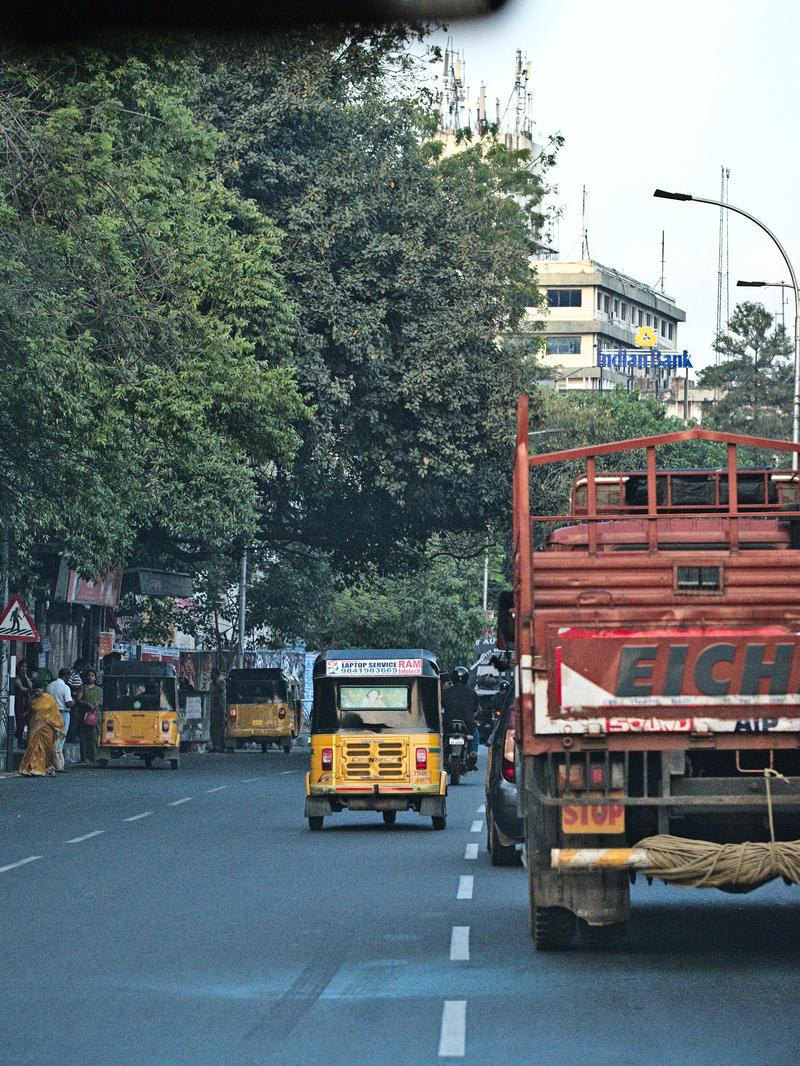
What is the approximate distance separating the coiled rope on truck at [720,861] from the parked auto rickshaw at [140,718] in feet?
103

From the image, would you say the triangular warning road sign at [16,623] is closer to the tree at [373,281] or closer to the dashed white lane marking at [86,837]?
the tree at [373,281]

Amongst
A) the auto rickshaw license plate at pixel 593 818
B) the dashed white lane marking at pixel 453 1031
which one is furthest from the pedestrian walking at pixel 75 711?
the dashed white lane marking at pixel 453 1031

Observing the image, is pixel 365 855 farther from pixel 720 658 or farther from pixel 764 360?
pixel 764 360

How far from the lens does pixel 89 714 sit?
1708 inches

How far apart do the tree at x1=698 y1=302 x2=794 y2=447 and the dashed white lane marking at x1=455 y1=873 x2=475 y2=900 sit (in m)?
109

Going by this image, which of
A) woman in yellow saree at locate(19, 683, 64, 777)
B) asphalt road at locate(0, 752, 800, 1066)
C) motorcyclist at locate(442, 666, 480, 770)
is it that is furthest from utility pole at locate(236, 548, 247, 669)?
asphalt road at locate(0, 752, 800, 1066)

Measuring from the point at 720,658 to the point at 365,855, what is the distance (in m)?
9.34

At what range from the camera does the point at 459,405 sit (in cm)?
4238

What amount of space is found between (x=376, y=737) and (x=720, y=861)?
13095mm

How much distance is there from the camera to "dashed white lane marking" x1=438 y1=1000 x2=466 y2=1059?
9.05 metres

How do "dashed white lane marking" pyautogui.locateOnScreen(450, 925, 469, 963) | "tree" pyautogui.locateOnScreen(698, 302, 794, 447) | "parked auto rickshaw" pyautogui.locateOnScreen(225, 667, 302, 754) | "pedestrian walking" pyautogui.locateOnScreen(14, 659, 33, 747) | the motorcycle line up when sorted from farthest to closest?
"tree" pyautogui.locateOnScreen(698, 302, 794, 447), "parked auto rickshaw" pyautogui.locateOnScreen(225, 667, 302, 754), "pedestrian walking" pyautogui.locateOnScreen(14, 659, 33, 747), the motorcycle, "dashed white lane marking" pyautogui.locateOnScreen(450, 925, 469, 963)

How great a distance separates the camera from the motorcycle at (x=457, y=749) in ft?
111

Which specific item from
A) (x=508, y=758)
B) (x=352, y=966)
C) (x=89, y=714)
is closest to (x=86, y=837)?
(x=508, y=758)

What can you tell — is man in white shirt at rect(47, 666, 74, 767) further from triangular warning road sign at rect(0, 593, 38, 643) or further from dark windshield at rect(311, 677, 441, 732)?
dark windshield at rect(311, 677, 441, 732)
